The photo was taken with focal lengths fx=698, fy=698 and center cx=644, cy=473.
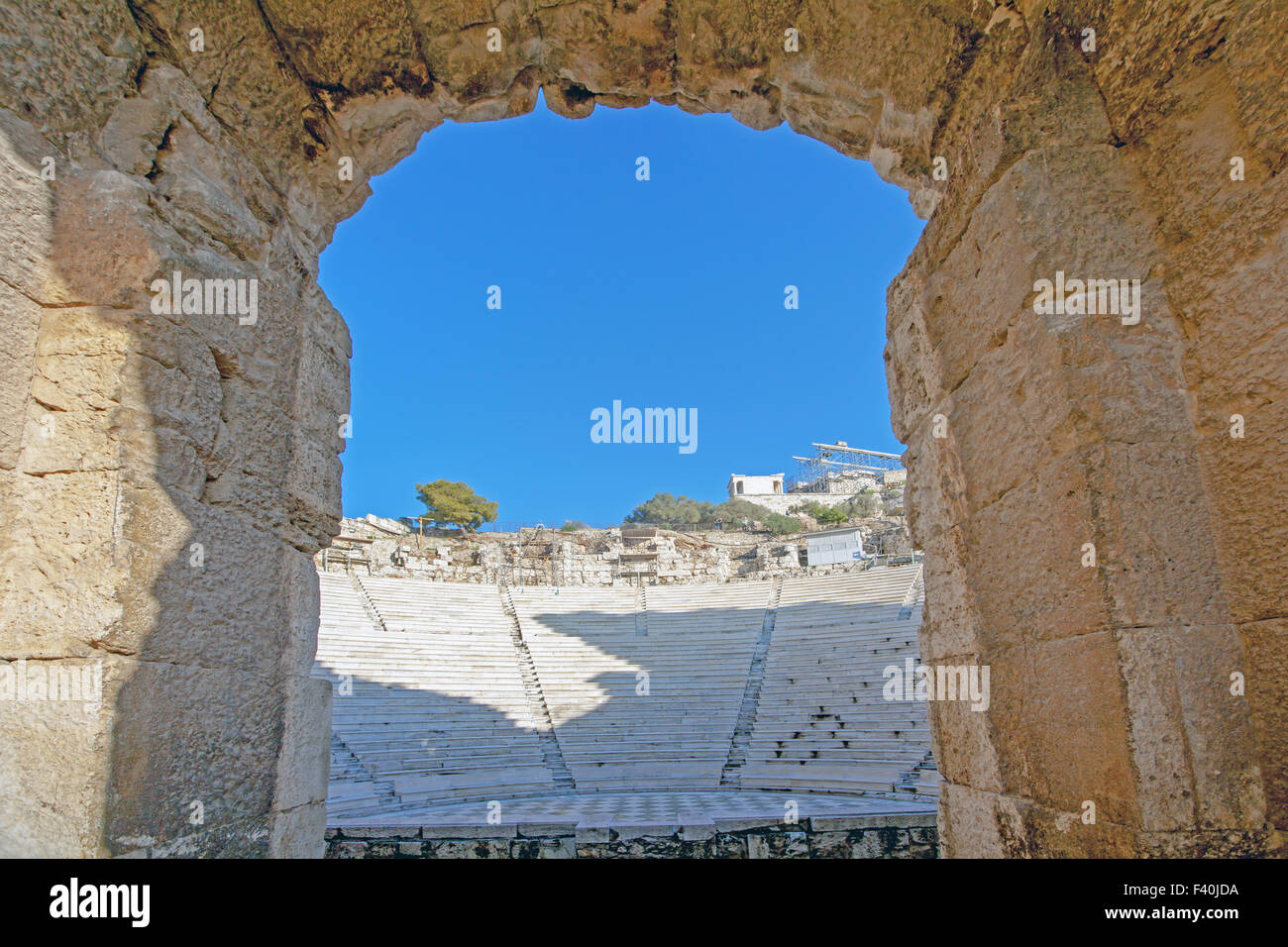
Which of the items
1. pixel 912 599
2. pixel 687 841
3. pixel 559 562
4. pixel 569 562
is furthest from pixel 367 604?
pixel 912 599

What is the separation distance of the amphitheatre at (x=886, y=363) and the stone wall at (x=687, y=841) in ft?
18.0

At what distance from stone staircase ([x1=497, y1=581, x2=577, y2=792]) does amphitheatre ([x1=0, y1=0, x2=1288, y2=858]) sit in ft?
38.2

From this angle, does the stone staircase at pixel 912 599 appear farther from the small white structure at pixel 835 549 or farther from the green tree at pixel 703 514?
the green tree at pixel 703 514

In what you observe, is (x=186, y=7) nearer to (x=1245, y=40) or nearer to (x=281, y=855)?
(x=281, y=855)

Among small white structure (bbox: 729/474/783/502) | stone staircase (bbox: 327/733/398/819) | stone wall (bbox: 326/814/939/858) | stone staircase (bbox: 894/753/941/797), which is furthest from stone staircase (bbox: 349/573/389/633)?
small white structure (bbox: 729/474/783/502)

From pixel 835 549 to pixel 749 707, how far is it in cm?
1334

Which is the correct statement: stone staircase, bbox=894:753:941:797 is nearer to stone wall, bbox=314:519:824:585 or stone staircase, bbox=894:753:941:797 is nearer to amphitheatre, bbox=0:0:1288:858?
amphitheatre, bbox=0:0:1288:858

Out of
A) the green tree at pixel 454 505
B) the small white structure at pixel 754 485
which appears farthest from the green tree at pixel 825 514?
the green tree at pixel 454 505

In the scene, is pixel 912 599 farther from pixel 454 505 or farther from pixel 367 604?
pixel 454 505

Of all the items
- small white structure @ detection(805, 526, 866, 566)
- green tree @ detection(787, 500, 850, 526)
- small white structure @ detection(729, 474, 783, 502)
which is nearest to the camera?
small white structure @ detection(805, 526, 866, 566)

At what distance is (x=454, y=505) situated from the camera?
136 ft

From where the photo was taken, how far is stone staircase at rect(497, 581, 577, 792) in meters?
13.5

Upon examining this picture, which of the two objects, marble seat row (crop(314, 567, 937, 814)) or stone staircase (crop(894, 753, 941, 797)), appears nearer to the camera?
stone staircase (crop(894, 753, 941, 797))

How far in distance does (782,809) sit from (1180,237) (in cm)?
967
